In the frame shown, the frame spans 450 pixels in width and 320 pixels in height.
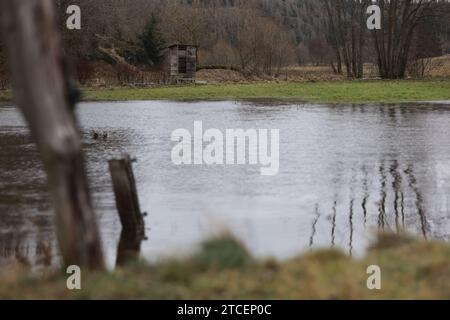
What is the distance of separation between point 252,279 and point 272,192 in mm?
5385

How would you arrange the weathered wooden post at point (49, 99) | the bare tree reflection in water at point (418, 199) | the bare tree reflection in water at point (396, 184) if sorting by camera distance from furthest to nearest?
the bare tree reflection in water at point (396, 184)
the bare tree reflection in water at point (418, 199)
the weathered wooden post at point (49, 99)

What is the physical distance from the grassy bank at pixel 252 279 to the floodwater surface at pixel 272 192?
0.63 metres

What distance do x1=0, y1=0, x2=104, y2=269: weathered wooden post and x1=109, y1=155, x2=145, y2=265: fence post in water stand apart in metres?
2.42

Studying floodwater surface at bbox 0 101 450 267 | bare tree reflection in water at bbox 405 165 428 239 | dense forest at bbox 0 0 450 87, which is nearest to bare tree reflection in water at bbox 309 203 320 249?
floodwater surface at bbox 0 101 450 267

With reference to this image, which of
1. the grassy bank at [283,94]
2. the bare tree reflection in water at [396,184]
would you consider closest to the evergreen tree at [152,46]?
the grassy bank at [283,94]

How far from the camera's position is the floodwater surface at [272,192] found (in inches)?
352

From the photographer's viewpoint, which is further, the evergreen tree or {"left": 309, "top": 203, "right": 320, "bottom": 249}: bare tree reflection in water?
the evergreen tree

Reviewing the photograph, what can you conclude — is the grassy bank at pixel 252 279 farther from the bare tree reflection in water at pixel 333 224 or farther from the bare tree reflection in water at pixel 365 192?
the bare tree reflection in water at pixel 365 192

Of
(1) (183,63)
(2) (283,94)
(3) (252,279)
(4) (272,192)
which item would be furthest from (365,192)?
(1) (183,63)

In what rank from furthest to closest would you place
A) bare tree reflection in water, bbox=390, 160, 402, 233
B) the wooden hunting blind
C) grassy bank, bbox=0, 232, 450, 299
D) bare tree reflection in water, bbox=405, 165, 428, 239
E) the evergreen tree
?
the evergreen tree, the wooden hunting blind, bare tree reflection in water, bbox=390, 160, 402, 233, bare tree reflection in water, bbox=405, 165, 428, 239, grassy bank, bbox=0, 232, 450, 299

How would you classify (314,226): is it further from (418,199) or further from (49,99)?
(49,99)

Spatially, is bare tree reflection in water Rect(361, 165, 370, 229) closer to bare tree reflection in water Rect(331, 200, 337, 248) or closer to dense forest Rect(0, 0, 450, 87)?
bare tree reflection in water Rect(331, 200, 337, 248)

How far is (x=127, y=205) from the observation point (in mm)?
9148

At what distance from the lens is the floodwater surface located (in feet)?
29.3
